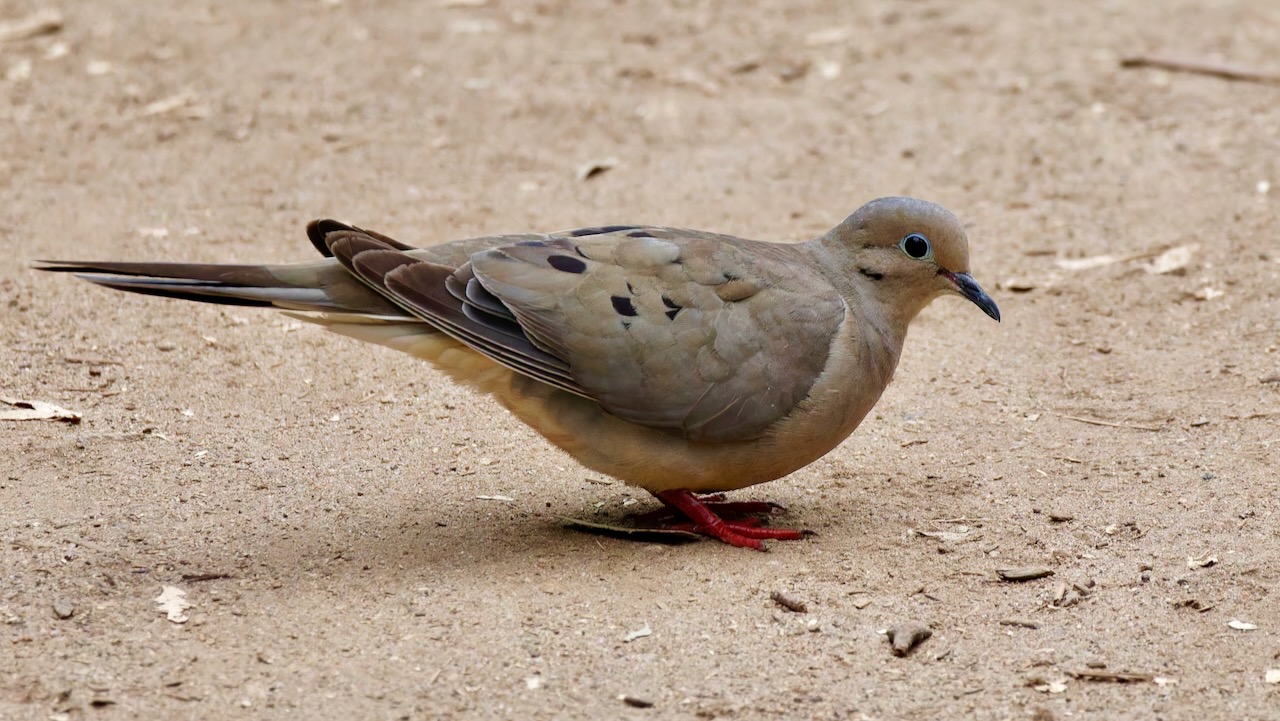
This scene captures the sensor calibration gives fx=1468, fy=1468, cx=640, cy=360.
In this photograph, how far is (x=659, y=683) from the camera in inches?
150

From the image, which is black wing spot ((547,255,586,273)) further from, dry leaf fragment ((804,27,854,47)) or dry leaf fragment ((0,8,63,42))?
dry leaf fragment ((0,8,63,42))

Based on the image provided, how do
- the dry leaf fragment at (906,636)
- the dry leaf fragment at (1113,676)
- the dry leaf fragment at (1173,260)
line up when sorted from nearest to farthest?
1. the dry leaf fragment at (1113,676)
2. the dry leaf fragment at (906,636)
3. the dry leaf fragment at (1173,260)

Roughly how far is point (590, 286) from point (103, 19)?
22.9ft

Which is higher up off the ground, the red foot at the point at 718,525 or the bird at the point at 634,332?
the bird at the point at 634,332

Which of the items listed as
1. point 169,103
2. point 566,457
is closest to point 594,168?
point 169,103

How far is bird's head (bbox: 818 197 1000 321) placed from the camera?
4.78 m

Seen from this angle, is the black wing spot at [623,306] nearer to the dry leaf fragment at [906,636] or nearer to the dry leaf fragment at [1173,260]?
the dry leaf fragment at [906,636]

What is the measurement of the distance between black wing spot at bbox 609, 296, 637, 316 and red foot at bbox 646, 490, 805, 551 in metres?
0.67

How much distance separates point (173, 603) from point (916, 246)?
2.55 metres

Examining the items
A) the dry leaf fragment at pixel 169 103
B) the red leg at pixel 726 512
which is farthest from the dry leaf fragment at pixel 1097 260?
the dry leaf fragment at pixel 169 103

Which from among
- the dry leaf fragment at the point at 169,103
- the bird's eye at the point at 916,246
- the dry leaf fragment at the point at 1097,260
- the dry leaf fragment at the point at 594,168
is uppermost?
the bird's eye at the point at 916,246

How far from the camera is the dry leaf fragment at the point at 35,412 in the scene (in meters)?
5.33

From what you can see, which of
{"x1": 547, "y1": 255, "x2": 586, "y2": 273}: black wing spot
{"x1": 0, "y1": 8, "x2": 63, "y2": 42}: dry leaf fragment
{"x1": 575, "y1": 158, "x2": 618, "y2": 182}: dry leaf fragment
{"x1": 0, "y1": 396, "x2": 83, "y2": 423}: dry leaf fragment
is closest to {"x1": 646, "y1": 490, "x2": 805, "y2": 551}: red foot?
{"x1": 547, "y1": 255, "x2": 586, "y2": 273}: black wing spot

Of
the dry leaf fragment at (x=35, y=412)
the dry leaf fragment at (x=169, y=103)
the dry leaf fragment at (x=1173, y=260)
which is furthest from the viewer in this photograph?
the dry leaf fragment at (x=169, y=103)
